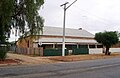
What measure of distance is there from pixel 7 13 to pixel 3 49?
637cm

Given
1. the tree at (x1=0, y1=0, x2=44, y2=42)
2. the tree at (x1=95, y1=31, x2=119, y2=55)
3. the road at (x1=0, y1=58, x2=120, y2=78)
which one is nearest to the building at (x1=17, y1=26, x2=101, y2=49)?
the tree at (x1=95, y1=31, x2=119, y2=55)

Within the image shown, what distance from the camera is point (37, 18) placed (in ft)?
93.9

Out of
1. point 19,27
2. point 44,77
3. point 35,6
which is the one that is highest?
point 35,6

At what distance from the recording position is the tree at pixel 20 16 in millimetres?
24125

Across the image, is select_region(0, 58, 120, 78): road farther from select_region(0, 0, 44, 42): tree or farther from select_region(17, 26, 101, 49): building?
select_region(17, 26, 101, 49): building

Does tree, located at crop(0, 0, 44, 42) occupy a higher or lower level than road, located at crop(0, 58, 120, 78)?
higher

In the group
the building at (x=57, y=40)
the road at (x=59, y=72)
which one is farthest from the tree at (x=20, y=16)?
the building at (x=57, y=40)

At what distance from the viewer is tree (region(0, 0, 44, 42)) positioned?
950 inches

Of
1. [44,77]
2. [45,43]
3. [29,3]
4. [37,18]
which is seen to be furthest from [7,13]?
[45,43]

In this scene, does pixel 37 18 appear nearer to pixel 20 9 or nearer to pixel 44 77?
pixel 20 9

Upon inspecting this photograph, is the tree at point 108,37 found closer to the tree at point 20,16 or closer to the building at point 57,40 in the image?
the building at point 57,40

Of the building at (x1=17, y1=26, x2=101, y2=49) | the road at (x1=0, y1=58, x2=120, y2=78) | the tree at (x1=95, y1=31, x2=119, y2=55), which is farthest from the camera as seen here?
the building at (x1=17, y1=26, x2=101, y2=49)

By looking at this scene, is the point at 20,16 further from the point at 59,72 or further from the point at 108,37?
the point at 108,37

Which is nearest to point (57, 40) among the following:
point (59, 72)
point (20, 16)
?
point (20, 16)
